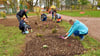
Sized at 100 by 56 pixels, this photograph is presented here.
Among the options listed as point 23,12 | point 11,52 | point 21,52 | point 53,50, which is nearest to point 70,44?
point 53,50

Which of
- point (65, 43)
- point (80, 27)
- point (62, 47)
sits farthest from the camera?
point (80, 27)

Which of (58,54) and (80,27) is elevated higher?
(80,27)

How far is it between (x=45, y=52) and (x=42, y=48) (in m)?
0.32

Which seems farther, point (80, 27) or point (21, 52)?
point (80, 27)

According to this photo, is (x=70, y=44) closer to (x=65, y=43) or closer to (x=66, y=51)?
(x=65, y=43)

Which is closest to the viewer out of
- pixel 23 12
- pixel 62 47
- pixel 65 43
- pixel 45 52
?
pixel 45 52

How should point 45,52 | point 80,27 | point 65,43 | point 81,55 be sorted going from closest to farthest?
point 81,55 → point 45,52 → point 65,43 → point 80,27

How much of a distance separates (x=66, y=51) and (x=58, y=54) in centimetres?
29

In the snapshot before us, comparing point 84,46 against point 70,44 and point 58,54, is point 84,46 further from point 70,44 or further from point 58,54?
point 58,54

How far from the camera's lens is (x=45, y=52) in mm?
3189

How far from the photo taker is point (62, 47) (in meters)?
3.47

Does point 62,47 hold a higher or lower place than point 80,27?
lower

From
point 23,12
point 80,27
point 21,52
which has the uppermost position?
point 23,12

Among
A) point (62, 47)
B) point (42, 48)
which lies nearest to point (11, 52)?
point (42, 48)
